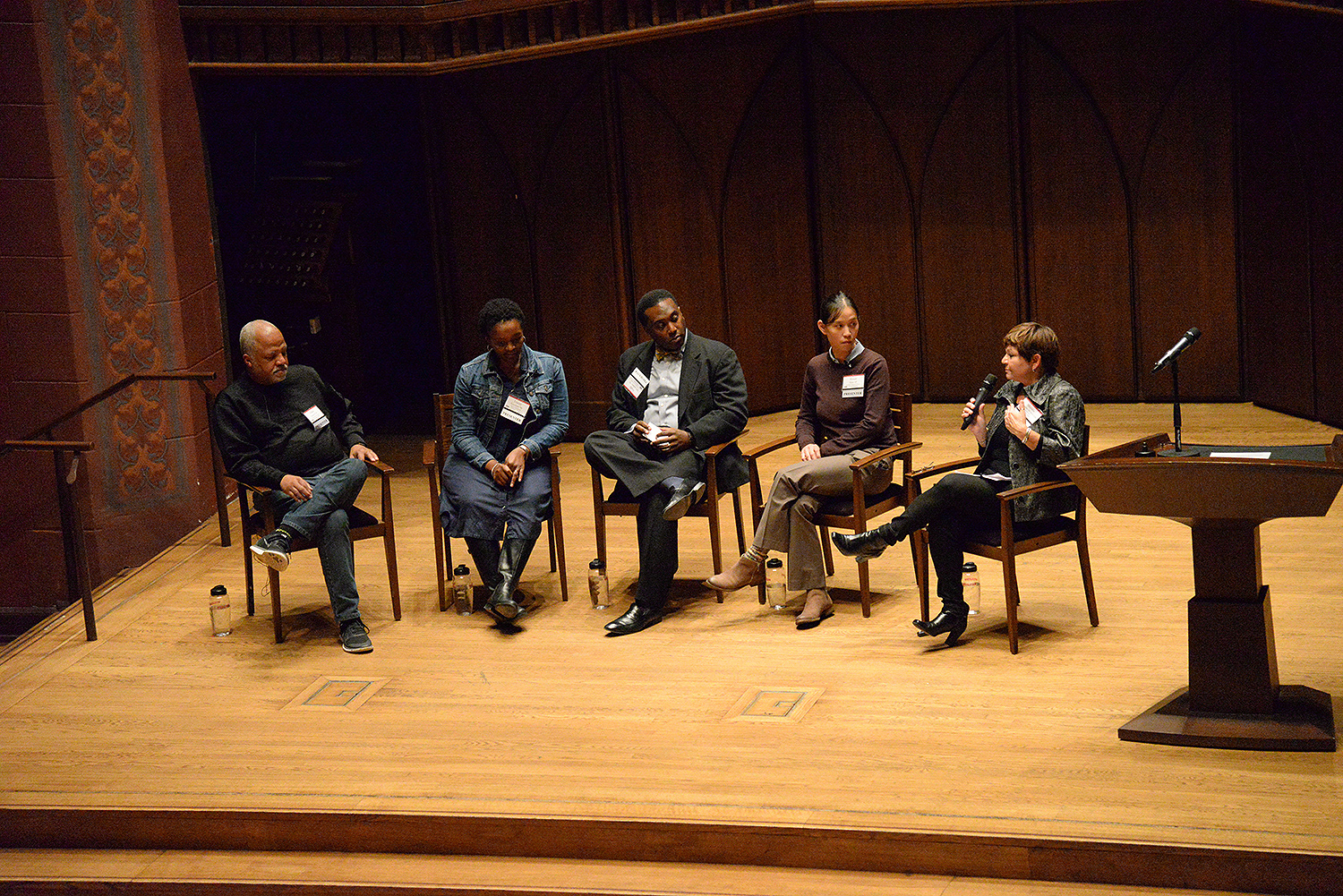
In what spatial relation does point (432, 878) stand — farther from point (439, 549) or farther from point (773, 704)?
point (439, 549)

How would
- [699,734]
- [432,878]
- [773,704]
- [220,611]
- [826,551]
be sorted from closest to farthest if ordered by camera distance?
1. [432,878]
2. [699,734]
3. [773,704]
4. [220,611]
5. [826,551]

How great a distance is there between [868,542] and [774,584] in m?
0.53

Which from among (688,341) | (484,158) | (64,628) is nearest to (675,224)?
(484,158)

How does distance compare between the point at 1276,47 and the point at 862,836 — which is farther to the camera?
the point at 1276,47

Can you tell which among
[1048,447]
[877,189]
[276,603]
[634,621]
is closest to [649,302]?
[634,621]

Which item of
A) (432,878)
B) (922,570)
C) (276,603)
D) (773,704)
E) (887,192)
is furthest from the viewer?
(887,192)

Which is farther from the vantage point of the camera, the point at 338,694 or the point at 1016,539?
the point at 338,694

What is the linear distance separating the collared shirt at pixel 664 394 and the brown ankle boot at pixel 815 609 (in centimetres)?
85

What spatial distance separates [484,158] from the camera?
7.99m

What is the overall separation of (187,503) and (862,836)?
14.6 feet

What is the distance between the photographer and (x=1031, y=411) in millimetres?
4660

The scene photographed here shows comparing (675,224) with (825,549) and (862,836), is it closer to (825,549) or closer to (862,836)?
(825,549)

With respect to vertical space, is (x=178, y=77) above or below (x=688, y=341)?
above

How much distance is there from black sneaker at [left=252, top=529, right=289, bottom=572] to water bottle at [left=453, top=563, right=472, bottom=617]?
0.65m
